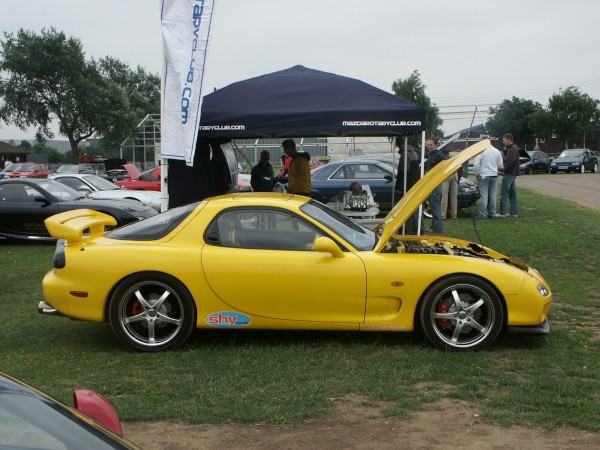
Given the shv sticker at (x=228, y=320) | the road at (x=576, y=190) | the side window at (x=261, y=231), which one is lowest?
the shv sticker at (x=228, y=320)

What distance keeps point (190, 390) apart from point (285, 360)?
90 centimetres

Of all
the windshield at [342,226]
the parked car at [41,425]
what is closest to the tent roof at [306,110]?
the windshield at [342,226]

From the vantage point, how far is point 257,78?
10.5 metres

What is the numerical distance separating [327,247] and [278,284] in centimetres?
51

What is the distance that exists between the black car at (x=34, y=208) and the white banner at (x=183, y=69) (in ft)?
13.1

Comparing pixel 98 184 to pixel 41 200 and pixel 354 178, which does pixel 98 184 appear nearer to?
pixel 41 200

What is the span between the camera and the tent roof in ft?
31.0

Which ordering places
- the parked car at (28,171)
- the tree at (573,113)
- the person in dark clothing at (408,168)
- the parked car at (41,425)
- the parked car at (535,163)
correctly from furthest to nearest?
the tree at (573,113)
the parked car at (535,163)
the parked car at (28,171)
the person in dark clothing at (408,168)
the parked car at (41,425)

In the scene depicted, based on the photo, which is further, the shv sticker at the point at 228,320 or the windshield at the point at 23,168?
the windshield at the point at 23,168

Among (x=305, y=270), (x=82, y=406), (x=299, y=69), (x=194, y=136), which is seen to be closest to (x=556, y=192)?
(x=299, y=69)

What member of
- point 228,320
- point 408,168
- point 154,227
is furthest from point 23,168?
point 228,320

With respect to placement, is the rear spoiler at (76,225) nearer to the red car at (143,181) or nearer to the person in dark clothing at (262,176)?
the person in dark clothing at (262,176)

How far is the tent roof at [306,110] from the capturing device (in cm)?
945

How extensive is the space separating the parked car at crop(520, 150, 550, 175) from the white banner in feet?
111
